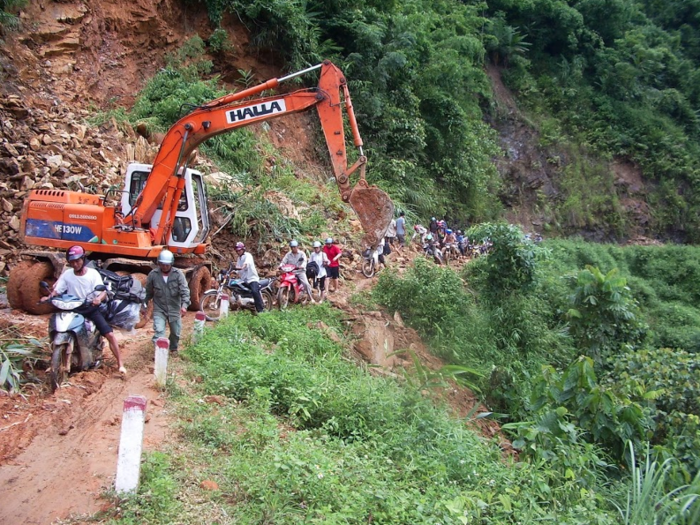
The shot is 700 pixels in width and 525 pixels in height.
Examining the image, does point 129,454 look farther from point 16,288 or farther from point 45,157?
point 45,157

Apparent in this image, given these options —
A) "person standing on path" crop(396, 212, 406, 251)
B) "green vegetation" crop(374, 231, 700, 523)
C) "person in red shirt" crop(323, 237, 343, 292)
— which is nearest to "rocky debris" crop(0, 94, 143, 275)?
"person in red shirt" crop(323, 237, 343, 292)

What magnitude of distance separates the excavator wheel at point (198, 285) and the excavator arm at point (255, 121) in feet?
2.86

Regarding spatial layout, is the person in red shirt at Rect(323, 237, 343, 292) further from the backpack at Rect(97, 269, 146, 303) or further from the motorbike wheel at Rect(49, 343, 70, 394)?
the motorbike wheel at Rect(49, 343, 70, 394)

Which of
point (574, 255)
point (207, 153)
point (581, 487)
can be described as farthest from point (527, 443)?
point (574, 255)

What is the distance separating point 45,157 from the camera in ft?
41.2

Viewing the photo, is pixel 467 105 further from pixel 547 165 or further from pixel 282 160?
pixel 282 160

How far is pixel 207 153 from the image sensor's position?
1589 cm

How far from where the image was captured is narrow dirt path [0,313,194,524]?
4285 millimetres

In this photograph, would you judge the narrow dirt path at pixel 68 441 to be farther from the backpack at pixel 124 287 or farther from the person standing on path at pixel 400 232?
the person standing on path at pixel 400 232

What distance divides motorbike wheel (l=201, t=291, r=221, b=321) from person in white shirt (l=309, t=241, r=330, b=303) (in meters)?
2.23

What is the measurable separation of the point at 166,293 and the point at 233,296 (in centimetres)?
323

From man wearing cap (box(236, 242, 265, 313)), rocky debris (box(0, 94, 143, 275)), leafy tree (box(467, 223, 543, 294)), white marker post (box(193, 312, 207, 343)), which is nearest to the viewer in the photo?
white marker post (box(193, 312, 207, 343))

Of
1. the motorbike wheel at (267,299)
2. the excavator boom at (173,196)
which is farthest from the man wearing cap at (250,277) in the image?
the excavator boom at (173,196)

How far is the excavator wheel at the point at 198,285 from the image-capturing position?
1035 centimetres
